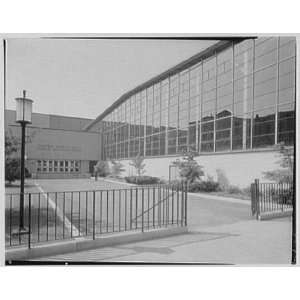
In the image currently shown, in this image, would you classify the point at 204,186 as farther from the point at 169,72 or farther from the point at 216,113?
the point at 169,72

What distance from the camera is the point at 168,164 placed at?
3104 mm

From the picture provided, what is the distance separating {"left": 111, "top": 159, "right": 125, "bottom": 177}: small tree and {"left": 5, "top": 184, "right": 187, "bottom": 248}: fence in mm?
231

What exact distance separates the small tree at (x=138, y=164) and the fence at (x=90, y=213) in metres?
0.24

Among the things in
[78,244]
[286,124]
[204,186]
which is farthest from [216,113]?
[78,244]

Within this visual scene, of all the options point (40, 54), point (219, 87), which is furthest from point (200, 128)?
point (40, 54)

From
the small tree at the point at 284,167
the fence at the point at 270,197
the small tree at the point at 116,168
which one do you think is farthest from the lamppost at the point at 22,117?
the small tree at the point at 284,167

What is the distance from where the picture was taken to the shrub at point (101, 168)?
267 cm

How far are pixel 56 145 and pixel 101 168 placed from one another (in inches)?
24.6

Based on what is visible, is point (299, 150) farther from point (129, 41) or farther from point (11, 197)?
point (11, 197)

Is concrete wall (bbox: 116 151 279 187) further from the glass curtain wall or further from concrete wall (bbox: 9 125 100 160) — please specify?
concrete wall (bbox: 9 125 100 160)

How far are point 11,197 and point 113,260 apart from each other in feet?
4.61

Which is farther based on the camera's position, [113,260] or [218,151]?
[218,151]

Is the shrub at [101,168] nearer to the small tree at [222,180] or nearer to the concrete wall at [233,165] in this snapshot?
the concrete wall at [233,165]

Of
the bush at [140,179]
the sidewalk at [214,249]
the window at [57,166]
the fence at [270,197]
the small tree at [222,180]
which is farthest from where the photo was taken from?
the small tree at [222,180]
